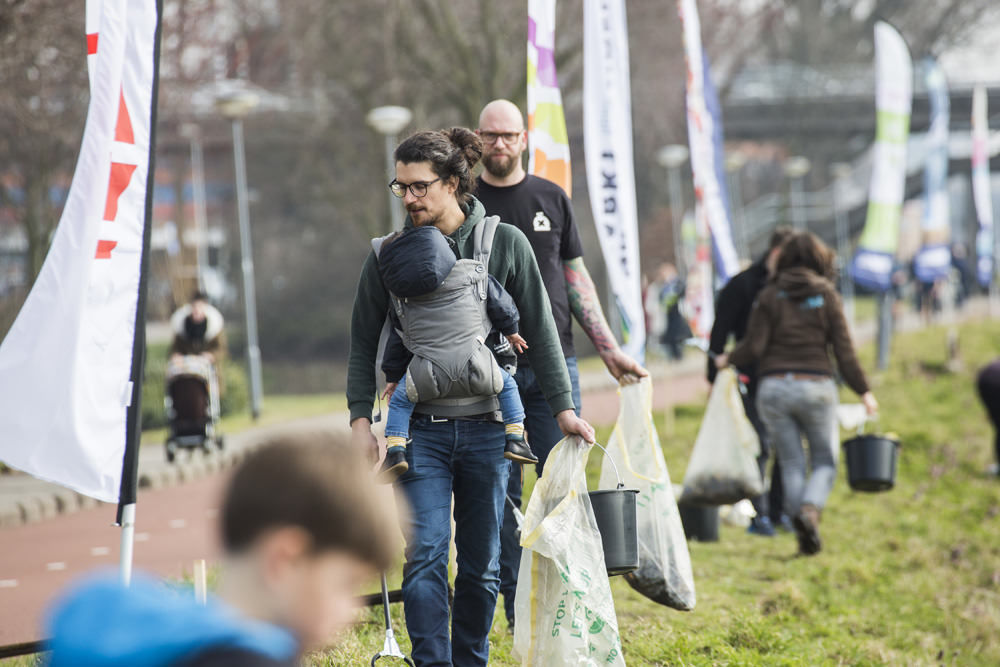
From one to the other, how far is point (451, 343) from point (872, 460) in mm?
4564

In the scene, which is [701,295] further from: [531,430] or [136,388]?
[136,388]

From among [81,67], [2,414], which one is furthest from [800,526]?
[81,67]

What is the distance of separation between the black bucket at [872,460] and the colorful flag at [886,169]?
18.8 ft

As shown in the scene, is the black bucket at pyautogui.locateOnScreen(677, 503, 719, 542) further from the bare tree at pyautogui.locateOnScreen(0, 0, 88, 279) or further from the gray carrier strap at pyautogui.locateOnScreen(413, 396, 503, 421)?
the bare tree at pyautogui.locateOnScreen(0, 0, 88, 279)

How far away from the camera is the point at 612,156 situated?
26.3ft

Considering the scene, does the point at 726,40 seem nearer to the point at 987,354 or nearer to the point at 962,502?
the point at 987,354

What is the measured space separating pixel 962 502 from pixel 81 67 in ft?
36.2

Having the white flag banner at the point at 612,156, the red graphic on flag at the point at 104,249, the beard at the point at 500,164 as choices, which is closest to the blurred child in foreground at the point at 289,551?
the red graphic on flag at the point at 104,249

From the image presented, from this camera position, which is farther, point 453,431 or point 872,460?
point 872,460

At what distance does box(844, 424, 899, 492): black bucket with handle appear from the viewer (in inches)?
297

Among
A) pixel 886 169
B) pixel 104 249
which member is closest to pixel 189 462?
pixel 886 169

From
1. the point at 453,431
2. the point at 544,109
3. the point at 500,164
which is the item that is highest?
the point at 544,109

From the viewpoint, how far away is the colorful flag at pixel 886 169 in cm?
1328

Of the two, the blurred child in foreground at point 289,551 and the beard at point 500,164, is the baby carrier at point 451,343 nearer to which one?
the beard at point 500,164
